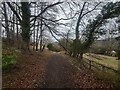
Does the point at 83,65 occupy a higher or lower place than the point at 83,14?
lower

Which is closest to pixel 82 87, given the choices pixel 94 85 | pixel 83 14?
pixel 94 85

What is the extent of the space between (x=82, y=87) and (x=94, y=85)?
0.65 meters

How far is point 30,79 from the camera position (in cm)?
1089

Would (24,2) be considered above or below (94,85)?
above

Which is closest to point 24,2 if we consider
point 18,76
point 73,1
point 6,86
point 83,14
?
point 73,1

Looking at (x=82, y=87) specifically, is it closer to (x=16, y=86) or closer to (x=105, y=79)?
(x=105, y=79)

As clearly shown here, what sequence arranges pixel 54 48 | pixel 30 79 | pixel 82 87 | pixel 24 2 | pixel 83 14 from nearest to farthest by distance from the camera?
pixel 82 87, pixel 30 79, pixel 24 2, pixel 83 14, pixel 54 48

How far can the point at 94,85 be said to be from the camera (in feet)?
31.3

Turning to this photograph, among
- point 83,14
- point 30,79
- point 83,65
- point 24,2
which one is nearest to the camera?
point 30,79

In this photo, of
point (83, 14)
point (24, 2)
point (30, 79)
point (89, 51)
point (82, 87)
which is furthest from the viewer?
point (83, 14)

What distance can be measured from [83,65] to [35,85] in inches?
311

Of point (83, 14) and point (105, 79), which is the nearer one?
point (105, 79)

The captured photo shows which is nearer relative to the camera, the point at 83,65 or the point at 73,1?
the point at 83,65

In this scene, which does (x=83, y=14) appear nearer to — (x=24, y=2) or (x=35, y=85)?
(x=24, y=2)
